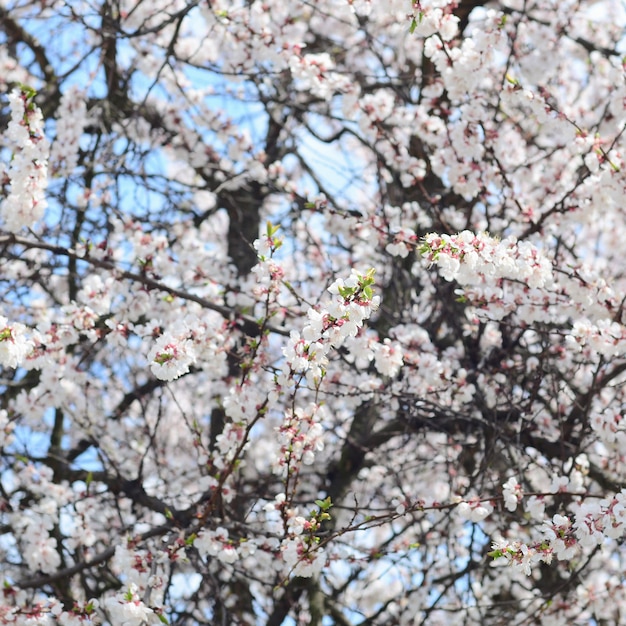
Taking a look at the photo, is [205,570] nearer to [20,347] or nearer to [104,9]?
[20,347]

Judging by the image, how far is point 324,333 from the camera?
255cm

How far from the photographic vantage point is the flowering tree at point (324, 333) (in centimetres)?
323

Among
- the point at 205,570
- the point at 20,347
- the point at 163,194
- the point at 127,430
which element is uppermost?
the point at 163,194

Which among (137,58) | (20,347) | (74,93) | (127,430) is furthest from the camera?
(127,430)

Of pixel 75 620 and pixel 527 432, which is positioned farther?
pixel 527 432

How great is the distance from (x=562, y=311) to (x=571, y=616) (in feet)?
5.51

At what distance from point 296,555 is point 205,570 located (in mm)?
978

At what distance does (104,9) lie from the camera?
464 centimetres

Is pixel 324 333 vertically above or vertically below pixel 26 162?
below

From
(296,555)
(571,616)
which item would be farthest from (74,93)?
(571,616)

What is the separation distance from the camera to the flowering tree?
323 cm

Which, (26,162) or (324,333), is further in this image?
(26,162)

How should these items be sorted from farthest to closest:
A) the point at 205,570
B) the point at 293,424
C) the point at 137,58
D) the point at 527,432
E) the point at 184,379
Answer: the point at 184,379 < the point at 137,58 < the point at 527,432 < the point at 205,570 < the point at 293,424

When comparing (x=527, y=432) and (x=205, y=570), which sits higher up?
(x=527, y=432)
